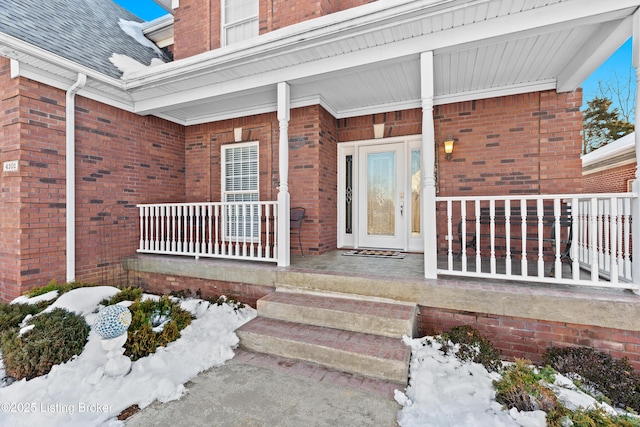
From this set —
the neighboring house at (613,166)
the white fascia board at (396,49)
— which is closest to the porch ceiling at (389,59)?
the white fascia board at (396,49)

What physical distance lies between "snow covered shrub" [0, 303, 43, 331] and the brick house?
690mm

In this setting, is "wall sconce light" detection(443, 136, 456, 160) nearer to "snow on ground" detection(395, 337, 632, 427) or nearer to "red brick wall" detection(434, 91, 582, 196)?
"red brick wall" detection(434, 91, 582, 196)

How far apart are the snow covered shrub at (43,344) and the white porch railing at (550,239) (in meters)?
3.83

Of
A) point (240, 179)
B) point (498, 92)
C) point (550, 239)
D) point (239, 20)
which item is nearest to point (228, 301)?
point (240, 179)

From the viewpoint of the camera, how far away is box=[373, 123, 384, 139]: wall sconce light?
5613 millimetres

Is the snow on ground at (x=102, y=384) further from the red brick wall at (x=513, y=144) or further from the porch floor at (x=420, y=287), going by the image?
the red brick wall at (x=513, y=144)

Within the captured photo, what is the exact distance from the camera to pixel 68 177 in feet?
14.2

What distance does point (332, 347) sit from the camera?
269 cm

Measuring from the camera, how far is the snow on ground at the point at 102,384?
81.5 inches

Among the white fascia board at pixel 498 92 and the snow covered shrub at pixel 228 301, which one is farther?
the white fascia board at pixel 498 92

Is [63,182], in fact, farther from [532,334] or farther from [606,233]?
[606,233]

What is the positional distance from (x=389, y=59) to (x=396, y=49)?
0.41 feet

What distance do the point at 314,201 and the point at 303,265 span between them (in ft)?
4.76

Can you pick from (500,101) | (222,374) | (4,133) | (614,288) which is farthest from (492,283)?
(4,133)
